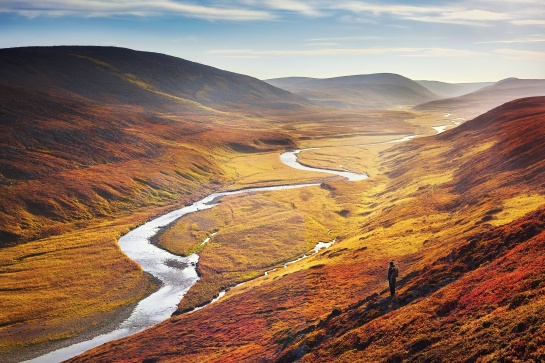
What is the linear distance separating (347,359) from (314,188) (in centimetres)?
10927

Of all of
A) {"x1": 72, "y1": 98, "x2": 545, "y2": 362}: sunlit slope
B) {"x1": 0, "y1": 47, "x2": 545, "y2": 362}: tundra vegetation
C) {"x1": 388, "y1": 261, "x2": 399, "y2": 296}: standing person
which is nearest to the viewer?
{"x1": 72, "y1": 98, "x2": 545, "y2": 362}: sunlit slope

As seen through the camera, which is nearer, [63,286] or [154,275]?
[63,286]

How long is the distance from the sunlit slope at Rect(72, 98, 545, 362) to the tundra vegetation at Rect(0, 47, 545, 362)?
0.82 feet

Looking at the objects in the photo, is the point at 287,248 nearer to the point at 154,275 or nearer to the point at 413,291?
the point at 154,275

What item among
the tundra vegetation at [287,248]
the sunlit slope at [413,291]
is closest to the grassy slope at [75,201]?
the tundra vegetation at [287,248]

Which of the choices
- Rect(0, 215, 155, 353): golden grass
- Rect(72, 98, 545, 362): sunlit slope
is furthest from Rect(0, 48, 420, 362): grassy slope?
Rect(72, 98, 545, 362): sunlit slope

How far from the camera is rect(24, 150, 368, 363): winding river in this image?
5839 centimetres

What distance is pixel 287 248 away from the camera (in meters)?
92.1

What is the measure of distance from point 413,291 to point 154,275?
5133 cm

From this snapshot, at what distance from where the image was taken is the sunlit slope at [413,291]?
31.5m

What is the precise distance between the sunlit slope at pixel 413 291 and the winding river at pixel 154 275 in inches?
173

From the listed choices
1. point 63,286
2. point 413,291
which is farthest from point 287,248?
point 413,291

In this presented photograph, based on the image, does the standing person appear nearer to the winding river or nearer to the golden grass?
the winding river

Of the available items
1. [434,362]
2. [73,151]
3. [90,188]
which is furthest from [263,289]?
[73,151]
